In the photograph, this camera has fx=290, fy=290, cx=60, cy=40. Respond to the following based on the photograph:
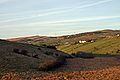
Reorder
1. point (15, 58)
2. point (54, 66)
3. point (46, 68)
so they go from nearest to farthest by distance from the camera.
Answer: point (46, 68)
point (54, 66)
point (15, 58)

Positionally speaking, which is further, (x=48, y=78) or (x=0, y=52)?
(x=0, y=52)

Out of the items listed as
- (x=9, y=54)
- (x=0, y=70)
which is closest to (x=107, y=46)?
(x=9, y=54)

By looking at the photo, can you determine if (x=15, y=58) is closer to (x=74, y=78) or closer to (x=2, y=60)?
(x=2, y=60)

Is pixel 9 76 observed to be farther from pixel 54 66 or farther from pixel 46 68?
pixel 54 66

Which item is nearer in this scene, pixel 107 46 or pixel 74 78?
pixel 74 78

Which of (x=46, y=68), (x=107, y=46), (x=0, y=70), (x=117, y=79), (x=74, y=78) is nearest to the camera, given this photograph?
(x=117, y=79)

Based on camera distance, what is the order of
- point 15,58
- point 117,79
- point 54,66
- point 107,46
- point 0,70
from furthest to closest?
point 107,46 → point 15,58 → point 54,66 → point 0,70 → point 117,79

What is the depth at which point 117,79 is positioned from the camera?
2447 cm

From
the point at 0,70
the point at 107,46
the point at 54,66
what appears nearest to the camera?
the point at 0,70

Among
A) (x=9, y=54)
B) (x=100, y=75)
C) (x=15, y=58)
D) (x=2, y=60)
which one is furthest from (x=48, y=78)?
(x=9, y=54)

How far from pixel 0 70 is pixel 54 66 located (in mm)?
8331

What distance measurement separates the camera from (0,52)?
44250mm

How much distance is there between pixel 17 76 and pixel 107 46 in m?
152

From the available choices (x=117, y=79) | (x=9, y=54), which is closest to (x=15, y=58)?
(x=9, y=54)
